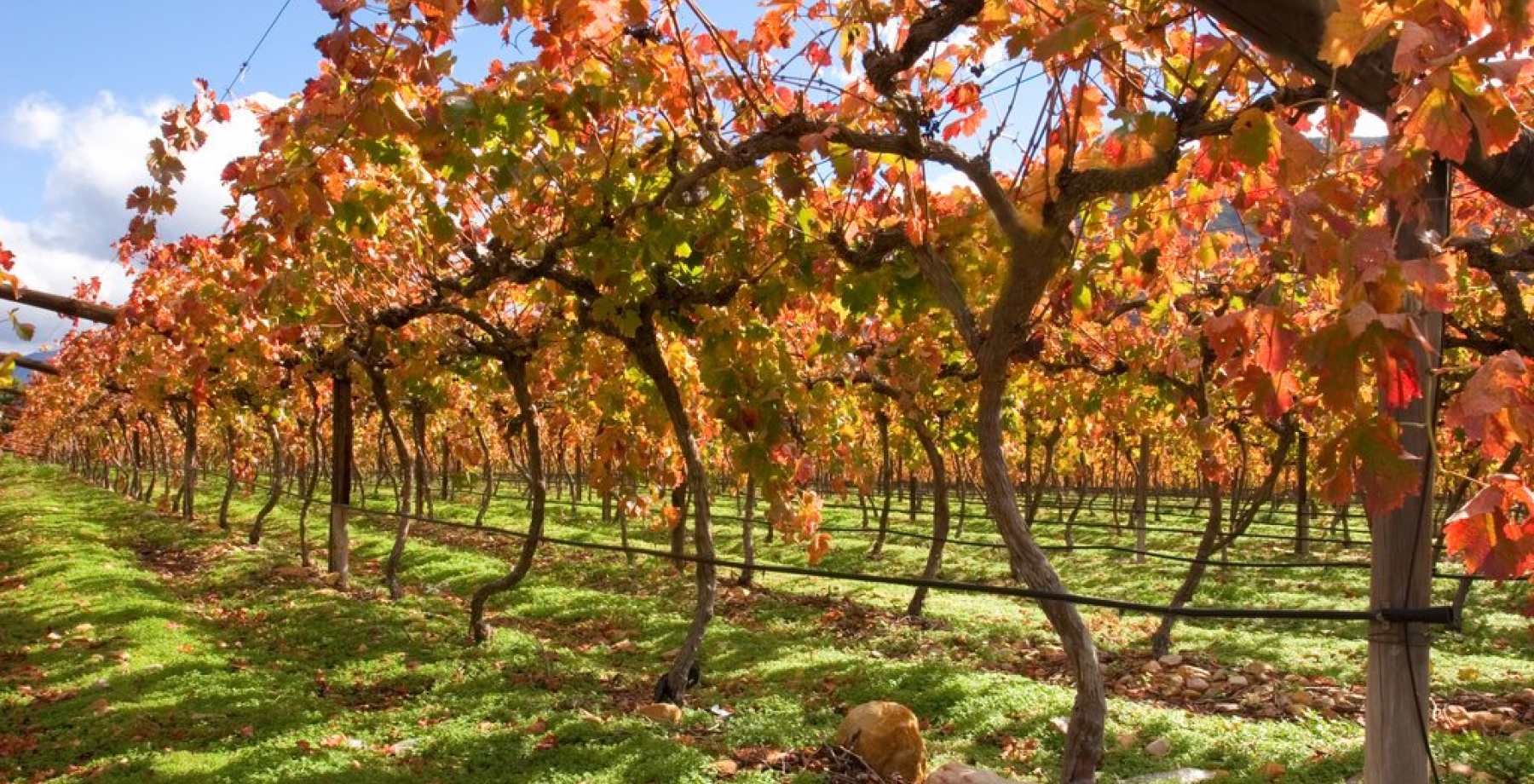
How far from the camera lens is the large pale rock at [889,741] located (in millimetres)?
5957

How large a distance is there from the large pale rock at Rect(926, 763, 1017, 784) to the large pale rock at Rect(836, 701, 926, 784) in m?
0.39

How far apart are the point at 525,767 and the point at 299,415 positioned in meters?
22.6

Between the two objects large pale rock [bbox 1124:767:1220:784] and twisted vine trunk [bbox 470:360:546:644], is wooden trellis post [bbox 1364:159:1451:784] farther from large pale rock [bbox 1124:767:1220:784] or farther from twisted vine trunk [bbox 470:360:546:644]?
twisted vine trunk [bbox 470:360:546:644]

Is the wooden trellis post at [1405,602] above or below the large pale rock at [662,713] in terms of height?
above

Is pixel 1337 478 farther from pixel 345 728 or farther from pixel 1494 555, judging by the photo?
pixel 345 728

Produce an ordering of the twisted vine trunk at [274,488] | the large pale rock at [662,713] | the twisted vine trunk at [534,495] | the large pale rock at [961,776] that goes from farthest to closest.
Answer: the twisted vine trunk at [274,488] → the twisted vine trunk at [534,495] → the large pale rock at [662,713] → the large pale rock at [961,776]

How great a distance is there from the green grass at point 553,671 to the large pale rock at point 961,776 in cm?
80

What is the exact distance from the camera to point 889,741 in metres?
6.04

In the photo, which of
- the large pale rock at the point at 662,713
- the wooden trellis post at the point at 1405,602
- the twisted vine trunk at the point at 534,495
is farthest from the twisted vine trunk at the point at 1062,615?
the twisted vine trunk at the point at 534,495

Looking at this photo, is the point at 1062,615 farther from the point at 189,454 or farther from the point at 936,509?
the point at 189,454

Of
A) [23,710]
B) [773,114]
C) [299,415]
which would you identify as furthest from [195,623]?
[299,415]

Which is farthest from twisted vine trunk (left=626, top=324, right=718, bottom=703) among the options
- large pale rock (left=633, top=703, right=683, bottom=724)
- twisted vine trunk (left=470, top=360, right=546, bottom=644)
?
twisted vine trunk (left=470, top=360, right=546, bottom=644)

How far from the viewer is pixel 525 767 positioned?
5.91 m

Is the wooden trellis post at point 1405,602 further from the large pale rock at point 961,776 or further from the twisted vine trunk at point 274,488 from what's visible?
the twisted vine trunk at point 274,488
